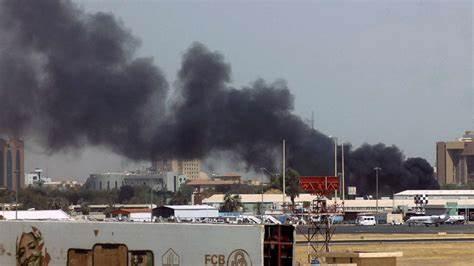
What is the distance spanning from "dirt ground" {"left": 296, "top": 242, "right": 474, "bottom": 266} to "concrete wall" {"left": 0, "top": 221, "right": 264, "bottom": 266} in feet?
82.9

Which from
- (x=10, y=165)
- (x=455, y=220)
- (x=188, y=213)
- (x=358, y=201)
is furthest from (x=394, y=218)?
(x=10, y=165)

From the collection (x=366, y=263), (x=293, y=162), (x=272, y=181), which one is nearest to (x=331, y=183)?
(x=366, y=263)

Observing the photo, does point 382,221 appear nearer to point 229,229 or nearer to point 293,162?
point 293,162

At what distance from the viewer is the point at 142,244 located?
2194 cm

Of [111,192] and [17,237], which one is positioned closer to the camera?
[17,237]

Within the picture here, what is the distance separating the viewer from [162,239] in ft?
71.4

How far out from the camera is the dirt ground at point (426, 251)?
172ft

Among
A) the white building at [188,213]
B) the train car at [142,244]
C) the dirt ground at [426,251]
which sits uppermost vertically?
the train car at [142,244]

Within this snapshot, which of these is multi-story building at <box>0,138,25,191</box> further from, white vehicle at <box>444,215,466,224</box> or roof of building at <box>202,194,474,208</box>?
white vehicle at <box>444,215,466,224</box>

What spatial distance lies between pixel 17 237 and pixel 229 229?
5.53 metres

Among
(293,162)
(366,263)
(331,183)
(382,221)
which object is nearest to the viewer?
(366,263)

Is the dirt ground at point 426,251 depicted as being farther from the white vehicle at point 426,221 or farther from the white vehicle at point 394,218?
the white vehicle at point 394,218

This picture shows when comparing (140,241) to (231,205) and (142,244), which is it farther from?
(231,205)

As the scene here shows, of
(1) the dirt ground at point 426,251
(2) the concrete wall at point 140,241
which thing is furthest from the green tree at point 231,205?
(2) the concrete wall at point 140,241
